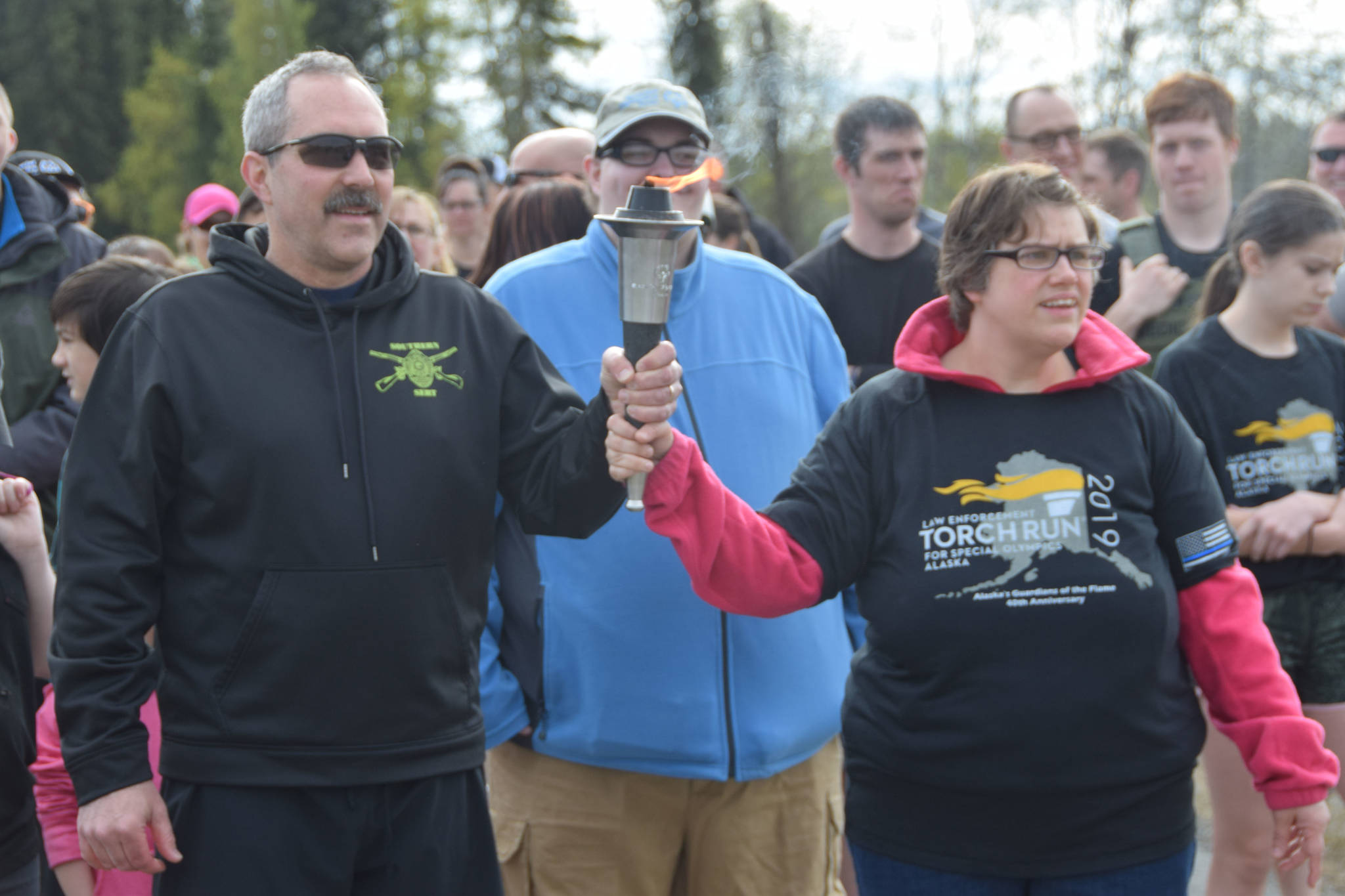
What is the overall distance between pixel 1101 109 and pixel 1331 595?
90.8ft

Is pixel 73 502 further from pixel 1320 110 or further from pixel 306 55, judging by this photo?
pixel 1320 110

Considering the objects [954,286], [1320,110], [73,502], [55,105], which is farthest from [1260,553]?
[55,105]

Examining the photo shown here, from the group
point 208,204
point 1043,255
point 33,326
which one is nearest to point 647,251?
point 1043,255

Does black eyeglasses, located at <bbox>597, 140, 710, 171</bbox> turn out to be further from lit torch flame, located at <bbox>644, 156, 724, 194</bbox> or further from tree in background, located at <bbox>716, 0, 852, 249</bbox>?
tree in background, located at <bbox>716, 0, 852, 249</bbox>

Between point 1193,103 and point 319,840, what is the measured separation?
4.41m

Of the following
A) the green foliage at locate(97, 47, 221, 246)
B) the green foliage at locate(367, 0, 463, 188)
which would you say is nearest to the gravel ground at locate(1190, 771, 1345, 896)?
the green foliage at locate(367, 0, 463, 188)

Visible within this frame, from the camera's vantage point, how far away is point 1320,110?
82.6ft

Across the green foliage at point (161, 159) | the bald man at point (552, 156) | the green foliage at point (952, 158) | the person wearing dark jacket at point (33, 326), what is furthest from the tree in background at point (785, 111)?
the person wearing dark jacket at point (33, 326)

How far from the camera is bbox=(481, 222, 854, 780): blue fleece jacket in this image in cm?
314

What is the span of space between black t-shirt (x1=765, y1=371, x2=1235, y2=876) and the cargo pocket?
0.89 m

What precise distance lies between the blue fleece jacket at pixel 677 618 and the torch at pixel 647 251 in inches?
40.3

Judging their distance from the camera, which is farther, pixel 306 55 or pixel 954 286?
pixel 954 286

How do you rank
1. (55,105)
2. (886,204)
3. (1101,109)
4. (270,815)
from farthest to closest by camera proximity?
1. (55,105)
2. (1101,109)
3. (886,204)
4. (270,815)

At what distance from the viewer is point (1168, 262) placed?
512 centimetres
